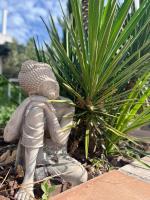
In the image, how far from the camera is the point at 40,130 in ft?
4.69

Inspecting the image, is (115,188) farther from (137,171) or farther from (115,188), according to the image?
(137,171)

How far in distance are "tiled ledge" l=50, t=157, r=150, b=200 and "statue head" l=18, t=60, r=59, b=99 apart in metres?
0.50

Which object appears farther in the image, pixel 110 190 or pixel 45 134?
pixel 45 134

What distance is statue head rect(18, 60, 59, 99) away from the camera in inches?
57.6

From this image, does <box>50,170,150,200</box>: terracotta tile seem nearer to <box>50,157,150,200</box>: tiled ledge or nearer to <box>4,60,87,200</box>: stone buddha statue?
<box>50,157,150,200</box>: tiled ledge

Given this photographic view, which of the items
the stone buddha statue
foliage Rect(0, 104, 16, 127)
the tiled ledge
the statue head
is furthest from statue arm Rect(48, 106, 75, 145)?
foliage Rect(0, 104, 16, 127)

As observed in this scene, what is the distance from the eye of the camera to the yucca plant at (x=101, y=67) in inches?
59.9

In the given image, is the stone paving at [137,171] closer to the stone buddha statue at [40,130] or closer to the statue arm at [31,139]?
the stone buddha statue at [40,130]

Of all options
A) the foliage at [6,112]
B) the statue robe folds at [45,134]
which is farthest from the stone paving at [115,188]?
the foliage at [6,112]

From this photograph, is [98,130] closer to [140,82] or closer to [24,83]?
[140,82]

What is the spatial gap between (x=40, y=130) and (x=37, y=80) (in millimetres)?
253

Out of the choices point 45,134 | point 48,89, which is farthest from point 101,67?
point 45,134

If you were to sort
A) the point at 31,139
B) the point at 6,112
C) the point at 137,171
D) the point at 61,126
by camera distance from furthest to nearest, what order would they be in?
the point at 6,112 < the point at 137,171 < the point at 61,126 < the point at 31,139

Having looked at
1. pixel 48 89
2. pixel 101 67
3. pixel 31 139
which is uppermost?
pixel 101 67
